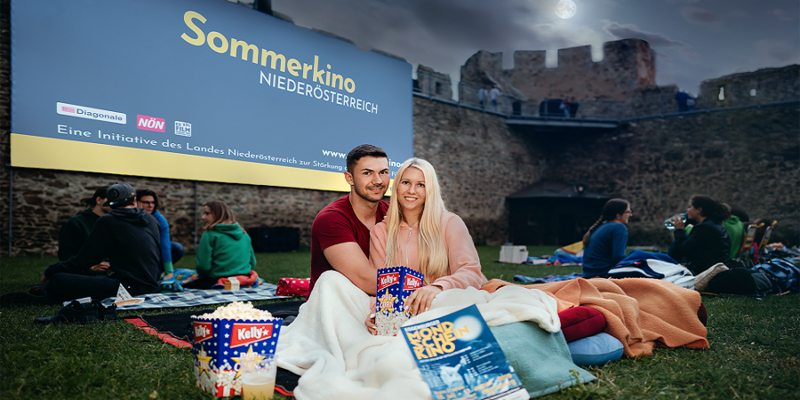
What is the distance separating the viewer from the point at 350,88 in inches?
348

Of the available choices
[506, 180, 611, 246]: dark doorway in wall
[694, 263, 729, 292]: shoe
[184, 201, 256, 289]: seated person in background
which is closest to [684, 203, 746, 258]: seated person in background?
[694, 263, 729, 292]: shoe

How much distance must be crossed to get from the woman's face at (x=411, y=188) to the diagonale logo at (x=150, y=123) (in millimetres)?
5993

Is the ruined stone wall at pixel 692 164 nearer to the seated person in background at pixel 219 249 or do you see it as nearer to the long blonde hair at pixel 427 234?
the seated person in background at pixel 219 249

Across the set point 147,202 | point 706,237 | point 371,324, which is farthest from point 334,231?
point 706,237

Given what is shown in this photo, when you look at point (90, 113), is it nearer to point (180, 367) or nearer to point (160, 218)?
point (160, 218)

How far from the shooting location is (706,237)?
4332 millimetres

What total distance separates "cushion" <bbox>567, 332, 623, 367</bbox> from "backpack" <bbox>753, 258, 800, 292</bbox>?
3198 mm

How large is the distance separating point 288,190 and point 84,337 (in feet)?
28.3

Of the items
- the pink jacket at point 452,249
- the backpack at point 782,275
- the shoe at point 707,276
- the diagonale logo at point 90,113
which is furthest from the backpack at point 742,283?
the diagonale logo at point 90,113

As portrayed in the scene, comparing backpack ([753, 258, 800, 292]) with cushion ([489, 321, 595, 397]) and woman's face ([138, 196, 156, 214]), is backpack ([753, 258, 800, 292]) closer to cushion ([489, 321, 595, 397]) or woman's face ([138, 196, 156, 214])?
cushion ([489, 321, 595, 397])

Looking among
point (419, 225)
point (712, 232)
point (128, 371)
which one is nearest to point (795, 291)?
point (712, 232)

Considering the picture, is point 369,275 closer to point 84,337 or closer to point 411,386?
point 411,386

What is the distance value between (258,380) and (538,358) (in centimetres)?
97

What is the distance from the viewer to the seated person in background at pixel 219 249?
4.31 meters
